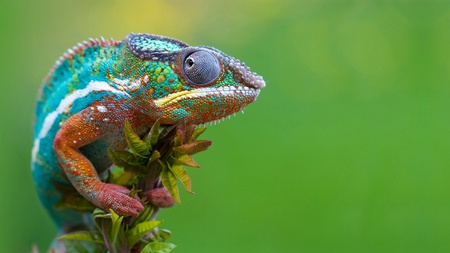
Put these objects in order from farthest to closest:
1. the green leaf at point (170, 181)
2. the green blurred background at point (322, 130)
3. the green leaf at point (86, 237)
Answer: the green blurred background at point (322, 130)
the green leaf at point (86, 237)
the green leaf at point (170, 181)

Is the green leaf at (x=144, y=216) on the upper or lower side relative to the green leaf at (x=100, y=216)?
upper

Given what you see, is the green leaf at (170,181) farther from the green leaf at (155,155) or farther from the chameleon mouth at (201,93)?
the chameleon mouth at (201,93)

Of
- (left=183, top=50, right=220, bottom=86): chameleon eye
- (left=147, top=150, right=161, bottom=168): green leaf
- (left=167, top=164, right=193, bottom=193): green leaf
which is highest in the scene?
(left=183, top=50, right=220, bottom=86): chameleon eye

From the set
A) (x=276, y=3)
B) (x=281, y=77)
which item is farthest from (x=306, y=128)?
(x=276, y=3)

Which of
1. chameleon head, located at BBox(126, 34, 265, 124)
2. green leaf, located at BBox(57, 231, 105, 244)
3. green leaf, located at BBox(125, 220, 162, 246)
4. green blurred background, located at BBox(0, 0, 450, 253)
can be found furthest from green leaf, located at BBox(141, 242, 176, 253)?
green blurred background, located at BBox(0, 0, 450, 253)

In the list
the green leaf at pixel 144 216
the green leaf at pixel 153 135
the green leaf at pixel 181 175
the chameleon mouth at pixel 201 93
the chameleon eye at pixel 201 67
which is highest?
the chameleon eye at pixel 201 67

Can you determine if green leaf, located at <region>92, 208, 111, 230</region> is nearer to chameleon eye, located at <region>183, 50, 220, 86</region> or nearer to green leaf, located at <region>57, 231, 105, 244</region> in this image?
green leaf, located at <region>57, 231, 105, 244</region>

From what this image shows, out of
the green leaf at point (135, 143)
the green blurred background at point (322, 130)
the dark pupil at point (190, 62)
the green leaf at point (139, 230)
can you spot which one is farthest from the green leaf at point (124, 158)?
the green blurred background at point (322, 130)

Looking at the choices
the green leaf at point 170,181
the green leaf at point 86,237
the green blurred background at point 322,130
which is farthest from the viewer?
the green blurred background at point 322,130
